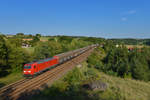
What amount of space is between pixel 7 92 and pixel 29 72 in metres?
5.54

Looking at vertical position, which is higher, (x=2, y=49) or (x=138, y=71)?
(x=2, y=49)

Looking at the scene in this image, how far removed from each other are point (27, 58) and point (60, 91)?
19.6m

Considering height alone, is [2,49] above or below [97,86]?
above

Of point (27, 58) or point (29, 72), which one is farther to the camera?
point (27, 58)

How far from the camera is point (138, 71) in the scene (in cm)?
3862

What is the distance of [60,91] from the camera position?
1684cm

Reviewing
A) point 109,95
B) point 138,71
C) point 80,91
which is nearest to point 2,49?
point 80,91

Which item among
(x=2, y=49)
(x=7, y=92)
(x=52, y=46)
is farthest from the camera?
(x=52, y=46)

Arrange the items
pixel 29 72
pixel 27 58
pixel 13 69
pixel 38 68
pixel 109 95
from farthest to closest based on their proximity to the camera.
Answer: pixel 27 58
pixel 13 69
pixel 38 68
pixel 29 72
pixel 109 95

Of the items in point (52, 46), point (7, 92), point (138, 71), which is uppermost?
point (52, 46)

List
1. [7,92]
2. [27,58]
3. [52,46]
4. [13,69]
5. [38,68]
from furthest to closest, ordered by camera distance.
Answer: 1. [52,46]
2. [27,58]
3. [13,69]
4. [38,68]
5. [7,92]

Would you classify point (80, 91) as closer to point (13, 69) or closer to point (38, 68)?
point (38, 68)

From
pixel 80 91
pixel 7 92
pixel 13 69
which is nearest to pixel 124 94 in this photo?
pixel 80 91

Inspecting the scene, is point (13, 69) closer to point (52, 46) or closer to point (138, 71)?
point (52, 46)
